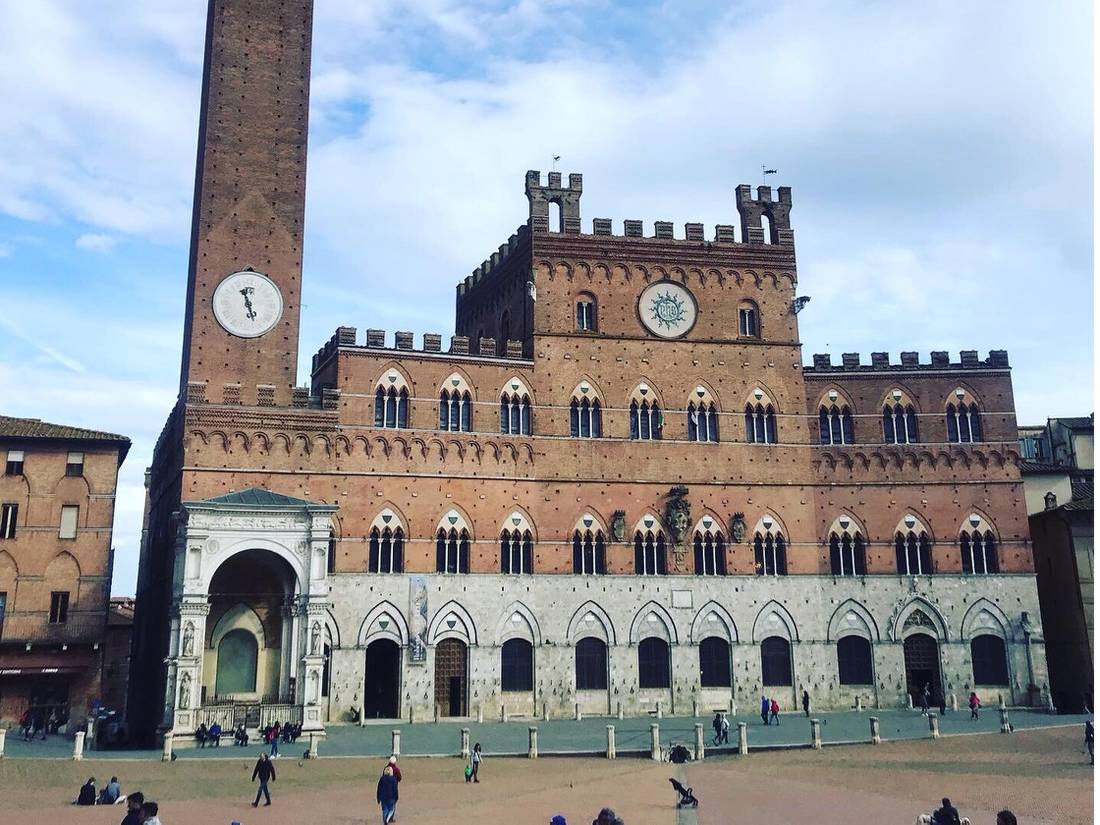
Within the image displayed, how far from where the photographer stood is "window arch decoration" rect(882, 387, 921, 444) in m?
42.9

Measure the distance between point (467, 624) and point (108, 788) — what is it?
57.8 feet

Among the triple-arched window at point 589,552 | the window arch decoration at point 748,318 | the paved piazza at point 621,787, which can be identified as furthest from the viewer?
the window arch decoration at point 748,318

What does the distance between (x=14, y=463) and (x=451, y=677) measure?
1959cm

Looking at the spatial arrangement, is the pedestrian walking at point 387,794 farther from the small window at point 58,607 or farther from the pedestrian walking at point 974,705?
the pedestrian walking at point 974,705

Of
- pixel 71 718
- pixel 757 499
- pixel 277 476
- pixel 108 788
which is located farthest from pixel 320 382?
pixel 108 788

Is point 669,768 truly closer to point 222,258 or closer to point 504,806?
point 504,806

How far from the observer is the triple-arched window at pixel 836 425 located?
1697 inches

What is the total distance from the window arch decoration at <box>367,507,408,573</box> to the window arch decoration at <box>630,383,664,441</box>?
10.5 m

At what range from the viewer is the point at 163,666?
3553 cm

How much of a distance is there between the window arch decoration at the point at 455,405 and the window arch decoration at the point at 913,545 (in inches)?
734

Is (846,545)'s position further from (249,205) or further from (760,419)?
(249,205)

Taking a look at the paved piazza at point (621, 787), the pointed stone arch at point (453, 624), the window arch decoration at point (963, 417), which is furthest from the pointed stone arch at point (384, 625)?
the window arch decoration at point (963, 417)

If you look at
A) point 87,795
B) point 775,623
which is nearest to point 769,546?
point 775,623

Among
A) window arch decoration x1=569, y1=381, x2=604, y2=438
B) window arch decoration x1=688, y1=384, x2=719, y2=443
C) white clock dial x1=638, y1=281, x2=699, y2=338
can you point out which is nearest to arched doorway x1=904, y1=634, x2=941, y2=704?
window arch decoration x1=688, y1=384, x2=719, y2=443
